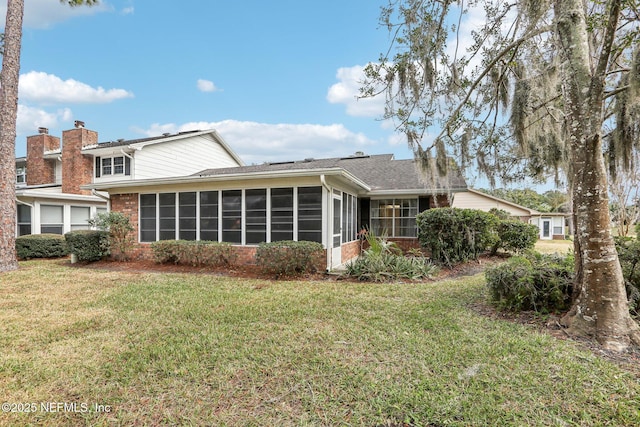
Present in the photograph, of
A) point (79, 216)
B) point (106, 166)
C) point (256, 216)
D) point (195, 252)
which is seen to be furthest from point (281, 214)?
point (79, 216)

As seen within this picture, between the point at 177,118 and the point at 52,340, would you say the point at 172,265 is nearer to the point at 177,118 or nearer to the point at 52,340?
the point at 52,340

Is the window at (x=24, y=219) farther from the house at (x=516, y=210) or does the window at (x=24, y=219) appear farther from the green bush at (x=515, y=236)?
the house at (x=516, y=210)

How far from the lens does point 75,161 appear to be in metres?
14.0

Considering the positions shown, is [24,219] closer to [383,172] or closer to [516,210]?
[383,172]

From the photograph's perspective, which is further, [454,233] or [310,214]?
[454,233]

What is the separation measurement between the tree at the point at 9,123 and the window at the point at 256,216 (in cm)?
729

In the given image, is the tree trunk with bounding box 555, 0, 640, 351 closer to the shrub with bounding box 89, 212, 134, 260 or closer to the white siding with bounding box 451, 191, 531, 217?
the shrub with bounding box 89, 212, 134, 260

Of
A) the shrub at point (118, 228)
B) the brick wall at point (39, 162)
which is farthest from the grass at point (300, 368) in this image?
the brick wall at point (39, 162)

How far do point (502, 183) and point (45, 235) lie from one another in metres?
16.2

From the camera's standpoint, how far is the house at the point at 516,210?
804 inches

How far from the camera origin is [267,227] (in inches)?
341

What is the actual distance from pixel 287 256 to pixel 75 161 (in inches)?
516

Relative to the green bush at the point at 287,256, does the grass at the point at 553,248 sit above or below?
below

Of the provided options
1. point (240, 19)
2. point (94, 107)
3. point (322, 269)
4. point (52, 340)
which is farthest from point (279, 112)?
point (52, 340)
